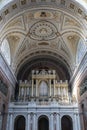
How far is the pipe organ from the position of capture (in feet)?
63.5

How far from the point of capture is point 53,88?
20.2 m

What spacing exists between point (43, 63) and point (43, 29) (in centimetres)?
663

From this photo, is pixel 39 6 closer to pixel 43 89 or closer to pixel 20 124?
pixel 43 89

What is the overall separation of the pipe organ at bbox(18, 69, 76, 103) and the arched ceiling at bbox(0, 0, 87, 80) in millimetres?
2451

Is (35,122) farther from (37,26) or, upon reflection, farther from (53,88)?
(37,26)

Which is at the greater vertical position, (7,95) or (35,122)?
(7,95)

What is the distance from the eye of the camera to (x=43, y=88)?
2012 cm

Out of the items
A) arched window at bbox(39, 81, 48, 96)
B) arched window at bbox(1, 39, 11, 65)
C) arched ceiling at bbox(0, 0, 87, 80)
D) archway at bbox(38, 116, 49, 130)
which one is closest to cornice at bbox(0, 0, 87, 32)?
arched ceiling at bbox(0, 0, 87, 80)

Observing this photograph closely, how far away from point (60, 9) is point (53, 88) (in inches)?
393

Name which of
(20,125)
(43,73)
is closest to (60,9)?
(43,73)

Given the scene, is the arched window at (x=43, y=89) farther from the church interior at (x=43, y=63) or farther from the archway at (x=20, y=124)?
the archway at (x=20, y=124)

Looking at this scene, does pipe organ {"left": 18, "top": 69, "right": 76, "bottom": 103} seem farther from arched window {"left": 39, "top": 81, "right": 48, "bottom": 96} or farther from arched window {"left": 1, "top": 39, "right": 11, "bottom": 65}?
arched window {"left": 1, "top": 39, "right": 11, "bottom": 65}

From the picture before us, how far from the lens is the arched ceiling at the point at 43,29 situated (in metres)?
13.2

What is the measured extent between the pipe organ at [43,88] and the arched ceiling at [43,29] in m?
2.45
